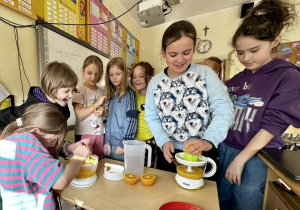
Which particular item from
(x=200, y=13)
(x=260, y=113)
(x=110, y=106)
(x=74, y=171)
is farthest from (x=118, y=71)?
(x=200, y=13)

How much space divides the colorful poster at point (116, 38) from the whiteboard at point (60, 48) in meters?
0.55

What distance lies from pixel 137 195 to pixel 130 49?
107 inches

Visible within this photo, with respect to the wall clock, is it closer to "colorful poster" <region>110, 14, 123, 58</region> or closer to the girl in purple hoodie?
"colorful poster" <region>110, 14, 123, 58</region>

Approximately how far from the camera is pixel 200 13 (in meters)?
2.85

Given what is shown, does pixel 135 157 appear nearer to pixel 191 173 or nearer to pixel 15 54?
pixel 191 173

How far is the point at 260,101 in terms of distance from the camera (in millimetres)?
749

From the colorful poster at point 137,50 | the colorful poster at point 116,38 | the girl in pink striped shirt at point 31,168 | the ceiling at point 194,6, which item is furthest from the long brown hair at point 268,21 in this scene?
the colorful poster at point 137,50

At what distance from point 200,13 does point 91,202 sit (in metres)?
3.29

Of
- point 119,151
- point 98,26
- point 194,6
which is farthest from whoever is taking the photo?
point 194,6

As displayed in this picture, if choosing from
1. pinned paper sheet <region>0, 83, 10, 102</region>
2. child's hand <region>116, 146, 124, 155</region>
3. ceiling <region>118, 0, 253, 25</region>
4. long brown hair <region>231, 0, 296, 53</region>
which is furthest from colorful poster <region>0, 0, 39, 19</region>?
ceiling <region>118, 0, 253, 25</region>

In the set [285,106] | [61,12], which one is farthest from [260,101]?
[61,12]

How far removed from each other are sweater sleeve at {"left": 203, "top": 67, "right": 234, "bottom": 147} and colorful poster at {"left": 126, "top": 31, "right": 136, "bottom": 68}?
225cm

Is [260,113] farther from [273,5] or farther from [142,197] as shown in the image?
[142,197]

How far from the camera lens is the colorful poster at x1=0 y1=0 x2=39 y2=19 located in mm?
996
